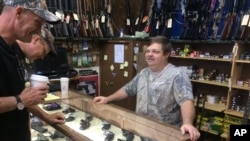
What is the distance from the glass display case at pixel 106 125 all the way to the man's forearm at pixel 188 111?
12.0 inches

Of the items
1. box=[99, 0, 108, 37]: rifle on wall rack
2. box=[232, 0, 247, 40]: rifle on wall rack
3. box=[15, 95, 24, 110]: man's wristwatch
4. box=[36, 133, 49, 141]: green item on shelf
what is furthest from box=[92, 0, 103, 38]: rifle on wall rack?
box=[15, 95, 24, 110]: man's wristwatch

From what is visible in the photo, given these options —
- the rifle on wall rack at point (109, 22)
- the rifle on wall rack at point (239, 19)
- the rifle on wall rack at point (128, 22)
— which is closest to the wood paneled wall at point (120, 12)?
the rifle on wall rack at point (128, 22)

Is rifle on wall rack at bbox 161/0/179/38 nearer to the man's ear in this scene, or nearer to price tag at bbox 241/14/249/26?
price tag at bbox 241/14/249/26

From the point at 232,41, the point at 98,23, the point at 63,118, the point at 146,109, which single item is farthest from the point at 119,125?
the point at 98,23

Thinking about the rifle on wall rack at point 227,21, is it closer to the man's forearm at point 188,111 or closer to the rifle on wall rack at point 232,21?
the rifle on wall rack at point 232,21

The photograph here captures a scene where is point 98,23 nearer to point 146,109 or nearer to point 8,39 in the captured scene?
point 146,109

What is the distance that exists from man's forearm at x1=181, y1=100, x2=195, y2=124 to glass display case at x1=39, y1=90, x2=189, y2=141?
30 centimetres

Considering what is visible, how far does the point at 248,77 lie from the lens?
3254 mm

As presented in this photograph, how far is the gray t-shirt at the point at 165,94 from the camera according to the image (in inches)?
77.2

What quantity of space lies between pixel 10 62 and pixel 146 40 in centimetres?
304

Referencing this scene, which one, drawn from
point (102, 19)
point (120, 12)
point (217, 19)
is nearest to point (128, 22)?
point (120, 12)

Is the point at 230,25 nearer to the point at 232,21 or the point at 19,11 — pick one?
the point at 232,21

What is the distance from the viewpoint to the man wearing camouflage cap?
3.57ft

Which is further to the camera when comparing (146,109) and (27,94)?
(146,109)
